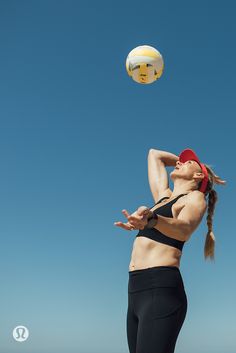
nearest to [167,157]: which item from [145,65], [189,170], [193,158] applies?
[193,158]

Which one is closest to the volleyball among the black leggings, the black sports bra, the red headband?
the red headband

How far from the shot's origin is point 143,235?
5148 millimetres

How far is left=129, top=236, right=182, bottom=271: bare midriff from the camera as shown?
189 inches

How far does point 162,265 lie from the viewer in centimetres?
475

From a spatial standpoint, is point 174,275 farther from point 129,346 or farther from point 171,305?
point 129,346

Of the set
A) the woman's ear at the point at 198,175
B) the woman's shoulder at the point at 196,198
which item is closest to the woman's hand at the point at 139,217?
the woman's shoulder at the point at 196,198

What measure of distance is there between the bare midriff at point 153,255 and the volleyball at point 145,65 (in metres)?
3.85

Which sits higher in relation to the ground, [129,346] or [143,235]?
[143,235]

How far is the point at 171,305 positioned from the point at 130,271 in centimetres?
75

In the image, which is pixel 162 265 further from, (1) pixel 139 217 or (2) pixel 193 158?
(2) pixel 193 158

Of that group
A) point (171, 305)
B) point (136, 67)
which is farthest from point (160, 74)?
point (171, 305)

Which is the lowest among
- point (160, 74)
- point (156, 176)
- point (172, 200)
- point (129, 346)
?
point (129, 346)

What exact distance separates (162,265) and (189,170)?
1.58 meters

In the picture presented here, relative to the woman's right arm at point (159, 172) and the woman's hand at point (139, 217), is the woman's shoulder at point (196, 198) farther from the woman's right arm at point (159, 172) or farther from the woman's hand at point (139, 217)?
the woman's hand at point (139, 217)
